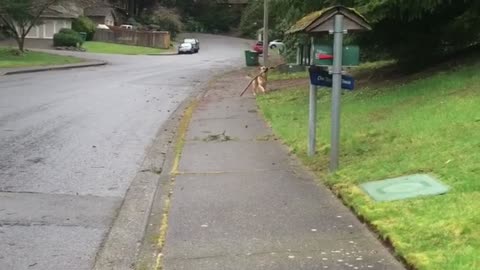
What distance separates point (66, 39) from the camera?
63.8 metres

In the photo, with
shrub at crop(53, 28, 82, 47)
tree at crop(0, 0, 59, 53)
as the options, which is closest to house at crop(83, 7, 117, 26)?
shrub at crop(53, 28, 82, 47)

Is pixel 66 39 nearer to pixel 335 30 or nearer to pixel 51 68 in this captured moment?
pixel 51 68

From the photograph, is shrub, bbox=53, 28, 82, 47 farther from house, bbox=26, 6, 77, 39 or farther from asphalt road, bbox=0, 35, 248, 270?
asphalt road, bbox=0, 35, 248, 270

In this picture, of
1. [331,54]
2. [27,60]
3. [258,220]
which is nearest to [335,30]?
[331,54]

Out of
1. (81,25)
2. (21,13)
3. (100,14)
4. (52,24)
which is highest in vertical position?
(100,14)

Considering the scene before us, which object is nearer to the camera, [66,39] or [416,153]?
[416,153]

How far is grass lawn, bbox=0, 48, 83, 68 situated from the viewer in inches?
1467

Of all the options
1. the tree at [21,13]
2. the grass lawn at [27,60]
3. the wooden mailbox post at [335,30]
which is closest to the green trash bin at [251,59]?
the grass lawn at [27,60]

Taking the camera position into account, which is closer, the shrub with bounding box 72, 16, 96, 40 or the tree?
the tree

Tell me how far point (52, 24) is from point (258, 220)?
229ft

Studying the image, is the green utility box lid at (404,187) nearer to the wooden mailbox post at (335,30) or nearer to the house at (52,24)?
the wooden mailbox post at (335,30)

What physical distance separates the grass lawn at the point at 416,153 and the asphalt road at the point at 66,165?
2.51 m

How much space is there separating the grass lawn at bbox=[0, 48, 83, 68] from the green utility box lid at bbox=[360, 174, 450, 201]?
3188cm

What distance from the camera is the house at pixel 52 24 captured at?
230ft
